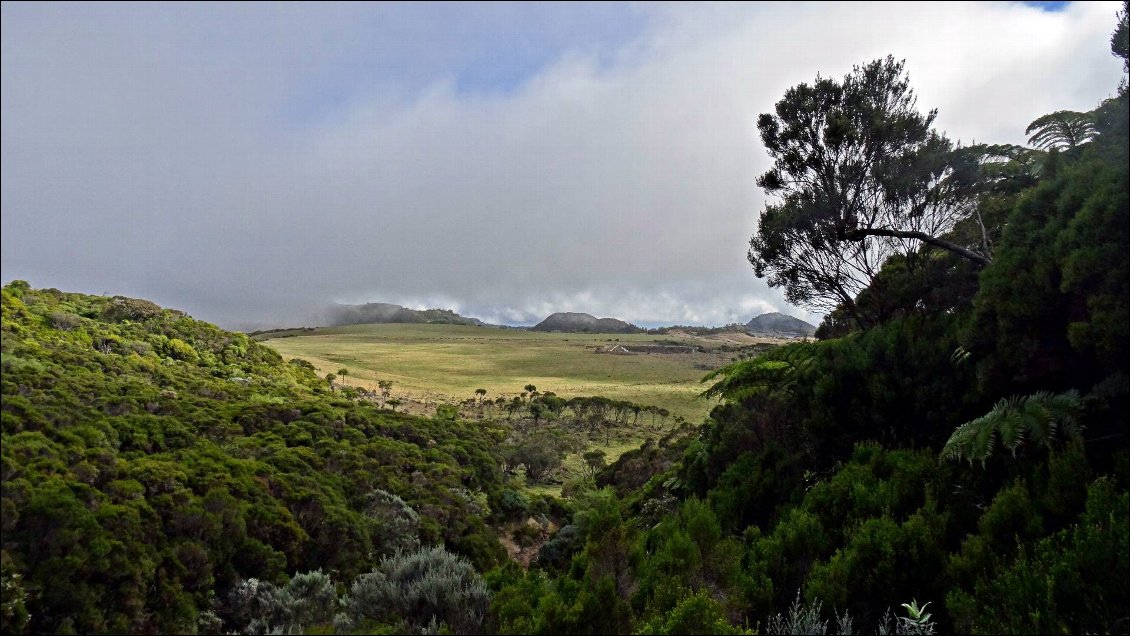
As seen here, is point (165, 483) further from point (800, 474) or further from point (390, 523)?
point (800, 474)

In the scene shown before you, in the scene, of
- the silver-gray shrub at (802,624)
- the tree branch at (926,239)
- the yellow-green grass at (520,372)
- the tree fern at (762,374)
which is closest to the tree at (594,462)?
the yellow-green grass at (520,372)

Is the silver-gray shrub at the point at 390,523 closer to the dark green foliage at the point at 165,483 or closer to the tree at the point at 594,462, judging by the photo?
the dark green foliage at the point at 165,483

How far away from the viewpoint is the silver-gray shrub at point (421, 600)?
4.29 meters

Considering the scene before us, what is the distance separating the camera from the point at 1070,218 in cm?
486

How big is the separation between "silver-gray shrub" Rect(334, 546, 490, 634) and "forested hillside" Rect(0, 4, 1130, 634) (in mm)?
26

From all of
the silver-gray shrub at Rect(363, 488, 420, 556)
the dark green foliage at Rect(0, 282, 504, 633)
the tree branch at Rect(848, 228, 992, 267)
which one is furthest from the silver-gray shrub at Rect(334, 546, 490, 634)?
the tree branch at Rect(848, 228, 992, 267)

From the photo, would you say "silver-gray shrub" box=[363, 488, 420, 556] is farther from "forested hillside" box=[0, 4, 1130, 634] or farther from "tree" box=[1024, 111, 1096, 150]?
"tree" box=[1024, 111, 1096, 150]

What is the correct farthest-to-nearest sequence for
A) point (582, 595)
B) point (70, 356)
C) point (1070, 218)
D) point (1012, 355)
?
point (70, 356), point (1012, 355), point (1070, 218), point (582, 595)

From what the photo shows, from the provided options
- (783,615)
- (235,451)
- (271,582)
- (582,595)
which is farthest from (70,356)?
(783,615)

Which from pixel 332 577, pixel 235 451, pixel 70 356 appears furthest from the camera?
pixel 235 451

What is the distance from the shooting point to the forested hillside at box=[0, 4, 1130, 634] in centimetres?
404

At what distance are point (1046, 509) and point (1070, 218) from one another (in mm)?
2701

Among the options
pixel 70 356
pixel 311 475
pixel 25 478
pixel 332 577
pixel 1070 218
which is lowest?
pixel 332 577

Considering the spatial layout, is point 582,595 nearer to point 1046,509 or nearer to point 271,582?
point 1046,509
